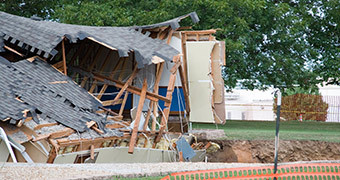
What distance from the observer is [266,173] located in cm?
1277

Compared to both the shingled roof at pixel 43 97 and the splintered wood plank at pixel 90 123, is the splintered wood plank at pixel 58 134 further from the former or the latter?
the splintered wood plank at pixel 90 123

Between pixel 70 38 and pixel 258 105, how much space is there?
116ft

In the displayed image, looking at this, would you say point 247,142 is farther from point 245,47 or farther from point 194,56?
point 245,47

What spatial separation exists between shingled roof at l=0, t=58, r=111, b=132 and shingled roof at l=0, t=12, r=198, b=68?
0.70 meters

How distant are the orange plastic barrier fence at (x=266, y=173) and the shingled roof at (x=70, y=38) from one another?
698cm

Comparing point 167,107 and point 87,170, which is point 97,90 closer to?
point 167,107

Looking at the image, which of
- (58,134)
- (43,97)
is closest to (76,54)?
(43,97)

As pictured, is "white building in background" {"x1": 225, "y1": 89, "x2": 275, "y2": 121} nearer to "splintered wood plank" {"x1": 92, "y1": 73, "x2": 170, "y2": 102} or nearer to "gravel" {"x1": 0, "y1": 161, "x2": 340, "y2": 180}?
"splintered wood plank" {"x1": 92, "y1": 73, "x2": 170, "y2": 102}

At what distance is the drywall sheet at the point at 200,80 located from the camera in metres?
24.4

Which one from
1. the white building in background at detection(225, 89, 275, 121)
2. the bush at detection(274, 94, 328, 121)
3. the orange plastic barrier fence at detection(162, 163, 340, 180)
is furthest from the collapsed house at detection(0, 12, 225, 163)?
the white building in background at detection(225, 89, 275, 121)

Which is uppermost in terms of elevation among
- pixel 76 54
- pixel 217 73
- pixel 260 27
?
pixel 260 27

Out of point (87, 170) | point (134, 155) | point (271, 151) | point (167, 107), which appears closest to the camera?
point (87, 170)

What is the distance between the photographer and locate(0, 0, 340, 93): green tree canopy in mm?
30456

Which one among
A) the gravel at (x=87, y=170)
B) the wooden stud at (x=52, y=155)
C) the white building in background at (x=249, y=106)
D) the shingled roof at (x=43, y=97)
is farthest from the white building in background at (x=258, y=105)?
the gravel at (x=87, y=170)
